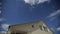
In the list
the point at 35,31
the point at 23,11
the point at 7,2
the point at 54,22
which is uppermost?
the point at 7,2

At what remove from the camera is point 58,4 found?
1709 millimetres

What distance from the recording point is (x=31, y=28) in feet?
5.26

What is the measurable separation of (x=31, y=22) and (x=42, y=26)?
0.15 meters

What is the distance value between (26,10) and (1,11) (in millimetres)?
325

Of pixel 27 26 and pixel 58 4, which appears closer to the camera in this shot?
pixel 27 26


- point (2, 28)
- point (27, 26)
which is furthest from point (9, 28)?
point (27, 26)

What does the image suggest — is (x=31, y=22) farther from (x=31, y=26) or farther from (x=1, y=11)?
(x=1, y=11)

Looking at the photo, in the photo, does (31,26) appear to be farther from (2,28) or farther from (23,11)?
(2,28)

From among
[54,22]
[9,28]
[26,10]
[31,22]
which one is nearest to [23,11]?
[26,10]

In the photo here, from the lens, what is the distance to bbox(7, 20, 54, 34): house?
157 cm

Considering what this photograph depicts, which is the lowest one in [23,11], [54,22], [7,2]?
[54,22]

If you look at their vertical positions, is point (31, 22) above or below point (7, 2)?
below

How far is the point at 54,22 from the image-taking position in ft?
5.42

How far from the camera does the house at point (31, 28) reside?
1.57m
